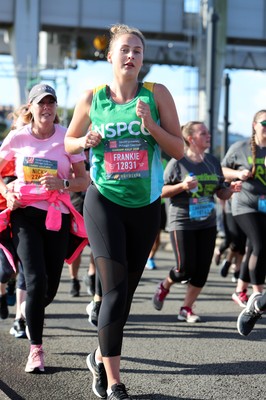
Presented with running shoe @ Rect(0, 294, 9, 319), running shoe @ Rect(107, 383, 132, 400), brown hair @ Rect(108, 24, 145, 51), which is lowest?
running shoe @ Rect(0, 294, 9, 319)

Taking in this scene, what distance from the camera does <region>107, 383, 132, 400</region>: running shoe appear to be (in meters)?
4.46

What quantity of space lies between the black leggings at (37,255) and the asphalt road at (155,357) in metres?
0.41

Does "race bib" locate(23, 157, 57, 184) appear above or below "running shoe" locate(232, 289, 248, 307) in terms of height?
above

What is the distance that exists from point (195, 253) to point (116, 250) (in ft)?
10.2

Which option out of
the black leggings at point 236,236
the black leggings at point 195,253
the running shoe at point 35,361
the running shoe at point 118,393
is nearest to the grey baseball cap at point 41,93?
the running shoe at point 35,361

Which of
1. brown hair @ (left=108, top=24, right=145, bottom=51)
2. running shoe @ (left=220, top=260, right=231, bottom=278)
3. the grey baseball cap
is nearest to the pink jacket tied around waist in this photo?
the grey baseball cap

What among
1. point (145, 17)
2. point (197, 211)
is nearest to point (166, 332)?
point (197, 211)

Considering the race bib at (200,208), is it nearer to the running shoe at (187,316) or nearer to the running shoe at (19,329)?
the running shoe at (187,316)

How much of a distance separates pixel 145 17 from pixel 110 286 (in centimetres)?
2629

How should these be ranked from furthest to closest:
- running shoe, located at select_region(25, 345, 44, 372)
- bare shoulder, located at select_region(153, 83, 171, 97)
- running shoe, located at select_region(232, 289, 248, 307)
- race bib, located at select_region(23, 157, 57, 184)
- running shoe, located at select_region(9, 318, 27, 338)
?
1. running shoe, located at select_region(232, 289, 248, 307)
2. running shoe, located at select_region(9, 318, 27, 338)
3. race bib, located at select_region(23, 157, 57, 184)
4. running shoe, located at select_region(25, 345, 44, 372)
5. bare shoulder, located at select_region(153, 83, 171, 97)

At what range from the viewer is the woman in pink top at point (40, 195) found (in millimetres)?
5648

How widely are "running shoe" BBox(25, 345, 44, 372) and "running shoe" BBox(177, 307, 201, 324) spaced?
2340 millimetres

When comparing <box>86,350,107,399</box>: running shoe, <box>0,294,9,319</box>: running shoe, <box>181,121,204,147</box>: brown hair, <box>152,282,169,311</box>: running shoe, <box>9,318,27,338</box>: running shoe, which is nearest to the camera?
<box>86,350,107,399</box>: running shoe

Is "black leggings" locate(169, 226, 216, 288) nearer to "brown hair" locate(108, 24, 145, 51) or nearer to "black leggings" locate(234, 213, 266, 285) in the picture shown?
"black leggings" locate(234, 213, 266, 285)
